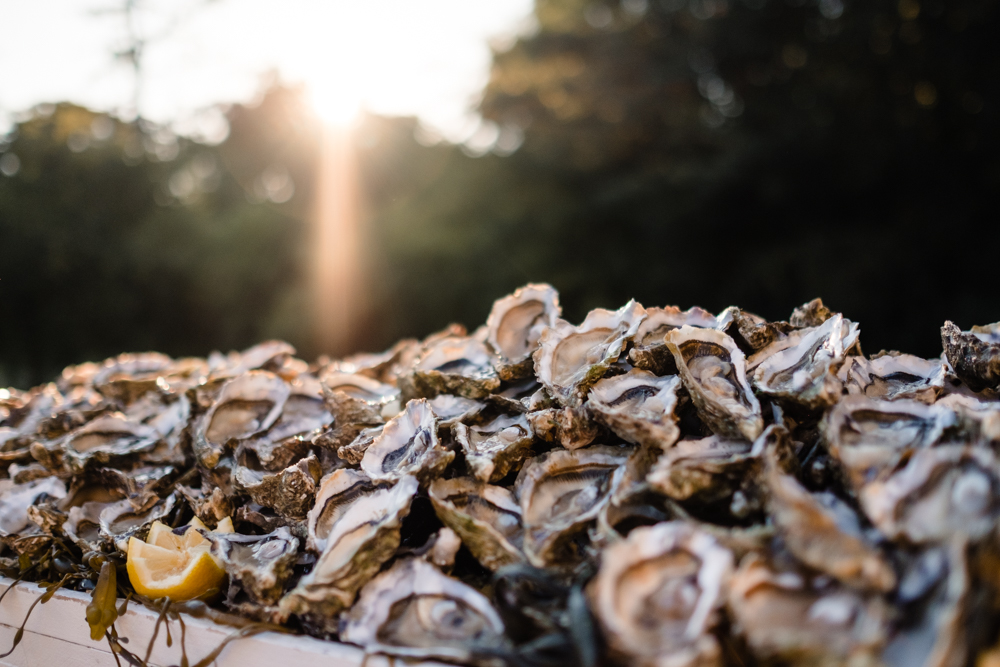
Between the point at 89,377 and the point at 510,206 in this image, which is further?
the point at 510,206

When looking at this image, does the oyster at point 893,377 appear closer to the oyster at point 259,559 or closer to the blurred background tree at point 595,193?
the oyster at point 259,559

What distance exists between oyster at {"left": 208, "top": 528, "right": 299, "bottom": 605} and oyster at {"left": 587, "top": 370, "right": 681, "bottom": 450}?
35 centimetres

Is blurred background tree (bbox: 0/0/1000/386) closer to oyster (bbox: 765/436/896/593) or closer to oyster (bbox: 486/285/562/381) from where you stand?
oyster (bbox: 486/285/562/381)

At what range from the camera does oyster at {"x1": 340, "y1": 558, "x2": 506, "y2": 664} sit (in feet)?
1.61

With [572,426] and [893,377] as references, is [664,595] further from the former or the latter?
[893,377]

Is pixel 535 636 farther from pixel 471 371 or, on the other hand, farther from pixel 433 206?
pixel 433 206

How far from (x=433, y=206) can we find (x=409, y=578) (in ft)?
15.2

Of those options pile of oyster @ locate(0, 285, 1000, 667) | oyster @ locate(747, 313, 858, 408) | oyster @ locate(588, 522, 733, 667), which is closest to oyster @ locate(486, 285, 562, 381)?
pile of oyster @ locate(0, 285, 1000, 667)

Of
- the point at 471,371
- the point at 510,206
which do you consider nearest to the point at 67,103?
the point at 510,206

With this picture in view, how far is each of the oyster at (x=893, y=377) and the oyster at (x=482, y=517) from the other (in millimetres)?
360

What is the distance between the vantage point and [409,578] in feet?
1.77

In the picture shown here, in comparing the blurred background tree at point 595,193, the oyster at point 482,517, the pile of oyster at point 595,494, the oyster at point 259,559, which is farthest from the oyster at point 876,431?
the blurred background tree at point 595,193

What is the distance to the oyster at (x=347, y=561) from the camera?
0.54 m

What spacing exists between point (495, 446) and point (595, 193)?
179 inches
